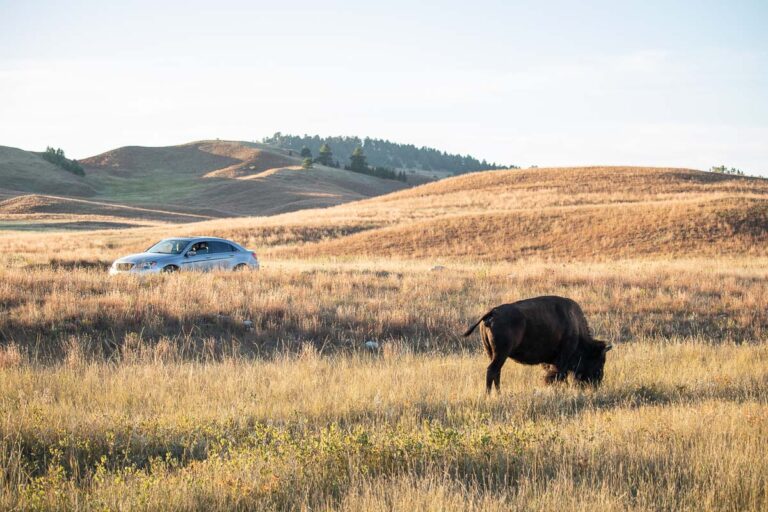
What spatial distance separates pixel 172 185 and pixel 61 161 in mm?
21846

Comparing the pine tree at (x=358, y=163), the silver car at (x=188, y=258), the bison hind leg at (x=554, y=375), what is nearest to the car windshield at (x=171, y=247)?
the silver car at (x=188, y=258)

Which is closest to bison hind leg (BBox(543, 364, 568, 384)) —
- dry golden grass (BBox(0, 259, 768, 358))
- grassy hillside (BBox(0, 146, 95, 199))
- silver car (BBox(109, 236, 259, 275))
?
dry golden grass (BBox(0, 259, 768, 358))

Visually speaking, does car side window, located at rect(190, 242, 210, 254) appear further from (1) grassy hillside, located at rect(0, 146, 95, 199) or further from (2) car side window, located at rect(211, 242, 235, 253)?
(1) grassy hillside, located at rect(0, 146, 95, 199)

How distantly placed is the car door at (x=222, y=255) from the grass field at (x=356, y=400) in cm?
228

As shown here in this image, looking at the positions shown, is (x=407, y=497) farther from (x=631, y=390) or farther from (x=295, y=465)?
→ (x=631, y=390)

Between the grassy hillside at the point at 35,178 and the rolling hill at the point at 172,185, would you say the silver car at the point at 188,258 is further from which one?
the grassy hillside at the point at 35,178

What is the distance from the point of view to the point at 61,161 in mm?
128500

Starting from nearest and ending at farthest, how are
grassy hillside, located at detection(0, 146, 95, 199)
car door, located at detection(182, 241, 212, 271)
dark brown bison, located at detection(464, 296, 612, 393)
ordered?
1. dark brown bison, located at detection(464, 296, 612, 393)
2. car door, located at detection(182, 241, 212, 271)
3. grassy hillside, located at detection(0, 146, 95, 199)

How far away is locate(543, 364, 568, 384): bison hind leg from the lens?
8.60 meters

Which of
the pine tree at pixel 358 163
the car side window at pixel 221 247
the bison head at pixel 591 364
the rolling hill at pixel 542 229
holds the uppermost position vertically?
the pine tree at pixel 358 163

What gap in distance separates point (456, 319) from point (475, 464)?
835cm

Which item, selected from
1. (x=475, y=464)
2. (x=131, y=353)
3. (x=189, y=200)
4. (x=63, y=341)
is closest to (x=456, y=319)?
(x=131, y=353)

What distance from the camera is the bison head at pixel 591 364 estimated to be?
28.5 ft

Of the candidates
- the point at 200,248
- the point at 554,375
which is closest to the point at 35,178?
the point at 200,248
